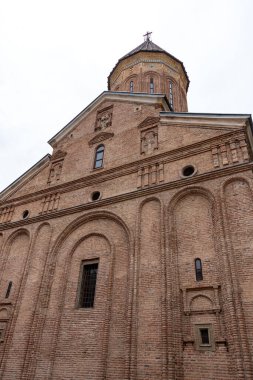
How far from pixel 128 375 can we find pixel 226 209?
19.5ft

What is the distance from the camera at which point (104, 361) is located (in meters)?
9.57

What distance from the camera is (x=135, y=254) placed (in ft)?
35.9

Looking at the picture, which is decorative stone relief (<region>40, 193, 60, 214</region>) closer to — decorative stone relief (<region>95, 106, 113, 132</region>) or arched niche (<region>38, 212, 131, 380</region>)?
arched niche (<region>38, 212, 131, 380</region>)

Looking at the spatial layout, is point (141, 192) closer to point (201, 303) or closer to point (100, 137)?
point (201, 303)

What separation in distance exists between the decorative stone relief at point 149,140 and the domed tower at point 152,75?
9.31 meters

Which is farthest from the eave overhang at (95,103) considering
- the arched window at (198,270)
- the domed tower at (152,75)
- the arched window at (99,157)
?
the arched window at (198,270)

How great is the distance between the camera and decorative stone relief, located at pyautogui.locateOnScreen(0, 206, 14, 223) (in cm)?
1625

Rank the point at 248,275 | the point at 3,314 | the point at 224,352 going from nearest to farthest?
the point at 224,352, the point at 248,275, the point at 3,314

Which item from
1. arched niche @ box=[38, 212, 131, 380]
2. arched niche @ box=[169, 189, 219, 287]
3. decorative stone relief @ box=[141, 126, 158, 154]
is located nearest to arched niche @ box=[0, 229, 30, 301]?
arched niche @ box=[38, 212, 131, 380]

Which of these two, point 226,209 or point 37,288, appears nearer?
point 226,209

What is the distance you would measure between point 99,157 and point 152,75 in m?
11.1

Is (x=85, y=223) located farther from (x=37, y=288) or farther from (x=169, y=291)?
(x=169, y=291)

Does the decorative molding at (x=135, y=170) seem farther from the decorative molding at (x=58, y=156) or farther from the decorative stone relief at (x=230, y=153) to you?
the decorative molding at (x=58, y=156)

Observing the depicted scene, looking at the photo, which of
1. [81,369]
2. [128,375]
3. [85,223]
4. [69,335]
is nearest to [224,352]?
[128,375]
